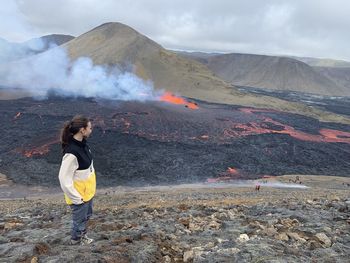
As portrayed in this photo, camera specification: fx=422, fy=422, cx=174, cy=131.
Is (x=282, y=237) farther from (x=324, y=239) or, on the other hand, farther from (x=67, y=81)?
(x=67, y=81)

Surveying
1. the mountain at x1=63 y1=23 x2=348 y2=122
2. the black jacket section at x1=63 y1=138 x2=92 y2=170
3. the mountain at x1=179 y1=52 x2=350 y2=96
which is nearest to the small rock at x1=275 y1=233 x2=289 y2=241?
the black jacket section at x1=63 y1=138 x2=92 y2=170

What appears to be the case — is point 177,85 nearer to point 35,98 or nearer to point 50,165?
point 35,98

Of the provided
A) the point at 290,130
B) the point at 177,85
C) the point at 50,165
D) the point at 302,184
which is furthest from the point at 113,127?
the point at 177,85

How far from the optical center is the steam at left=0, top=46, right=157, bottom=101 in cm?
5884

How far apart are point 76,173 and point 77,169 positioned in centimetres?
6

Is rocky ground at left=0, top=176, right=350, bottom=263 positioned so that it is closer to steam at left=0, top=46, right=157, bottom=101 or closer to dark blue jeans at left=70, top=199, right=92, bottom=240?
dark blue jeans at left=70, top=199, right=92, bottom=240

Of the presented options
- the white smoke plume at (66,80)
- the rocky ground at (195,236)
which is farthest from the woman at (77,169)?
the white smoke plume at (66,80)

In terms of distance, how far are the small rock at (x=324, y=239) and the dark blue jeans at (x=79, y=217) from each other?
3737 millimetres

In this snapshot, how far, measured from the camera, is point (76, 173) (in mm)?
5926

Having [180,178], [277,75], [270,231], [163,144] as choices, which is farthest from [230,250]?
[277,75]

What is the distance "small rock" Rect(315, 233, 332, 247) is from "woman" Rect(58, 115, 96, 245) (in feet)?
12.3

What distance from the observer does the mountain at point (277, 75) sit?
154 m

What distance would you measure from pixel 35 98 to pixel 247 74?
129 metres

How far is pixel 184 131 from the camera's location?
3997cm
